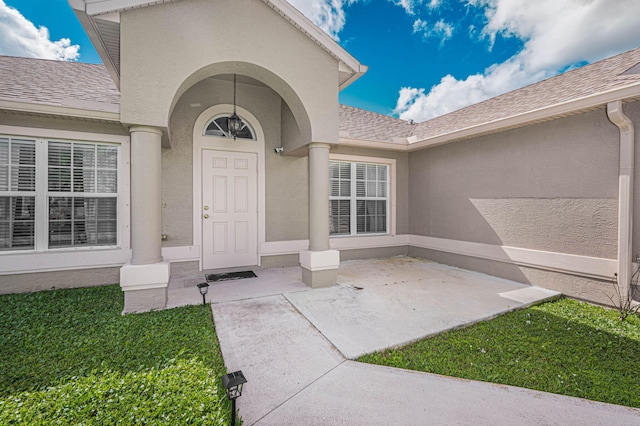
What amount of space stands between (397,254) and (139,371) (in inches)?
252

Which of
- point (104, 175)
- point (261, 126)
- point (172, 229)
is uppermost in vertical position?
point (261, 126)

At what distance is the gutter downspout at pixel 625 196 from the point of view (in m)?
3.86

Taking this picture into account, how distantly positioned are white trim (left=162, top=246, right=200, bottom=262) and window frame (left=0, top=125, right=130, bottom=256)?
638 mm

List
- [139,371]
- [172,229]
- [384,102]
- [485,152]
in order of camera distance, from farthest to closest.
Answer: [384,102], [485,152], [172,229], [139,371]

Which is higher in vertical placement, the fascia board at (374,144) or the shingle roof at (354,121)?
the shingle roof at (354,121)

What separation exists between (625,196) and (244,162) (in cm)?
624

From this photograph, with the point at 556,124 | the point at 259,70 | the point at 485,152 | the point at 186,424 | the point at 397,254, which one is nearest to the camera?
the point at 186,424

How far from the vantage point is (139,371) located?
2426 mm

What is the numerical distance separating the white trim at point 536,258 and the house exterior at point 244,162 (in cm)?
2

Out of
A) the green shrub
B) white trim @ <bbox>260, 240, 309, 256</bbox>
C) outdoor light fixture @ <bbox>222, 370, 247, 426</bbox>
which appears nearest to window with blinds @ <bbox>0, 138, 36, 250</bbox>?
the green shrub

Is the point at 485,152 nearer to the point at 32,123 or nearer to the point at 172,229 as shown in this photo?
the point at 172,229

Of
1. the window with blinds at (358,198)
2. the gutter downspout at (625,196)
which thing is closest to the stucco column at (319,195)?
the window with blinds at (358,198)

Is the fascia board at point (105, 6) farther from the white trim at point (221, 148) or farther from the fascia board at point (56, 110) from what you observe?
the white trim at point (221, 148)

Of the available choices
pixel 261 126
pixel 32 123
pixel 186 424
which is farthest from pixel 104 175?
pixel 186 424
